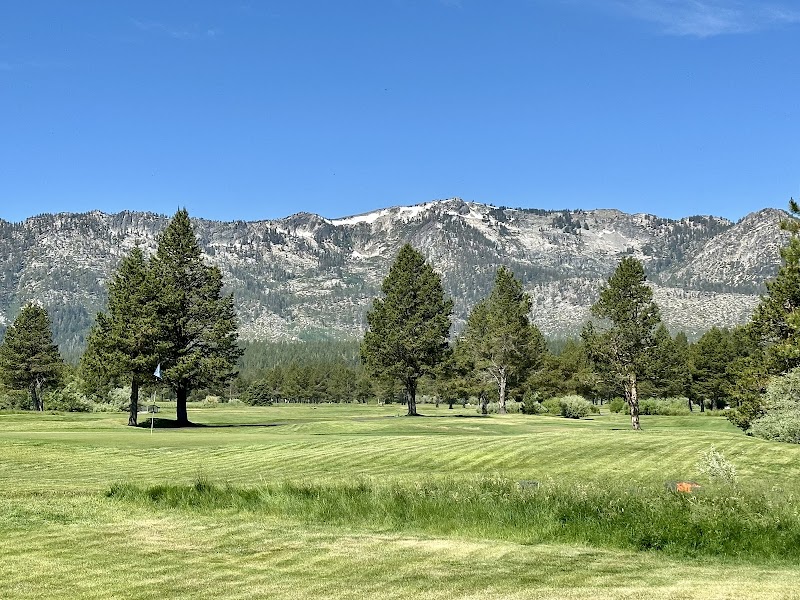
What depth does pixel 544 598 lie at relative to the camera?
32.5 ft

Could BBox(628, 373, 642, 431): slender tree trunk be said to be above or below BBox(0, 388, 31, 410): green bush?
above

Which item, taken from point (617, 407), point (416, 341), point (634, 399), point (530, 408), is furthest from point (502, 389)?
point (634, 399)

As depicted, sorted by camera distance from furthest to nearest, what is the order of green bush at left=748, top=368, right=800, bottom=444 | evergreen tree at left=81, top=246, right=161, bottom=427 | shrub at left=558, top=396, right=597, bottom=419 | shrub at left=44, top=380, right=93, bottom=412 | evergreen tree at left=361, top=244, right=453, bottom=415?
1. shrub at left=558, top=396, right=597, bottom=419
2. shrub at left=44, top=380, right=93, bottom=412
3. evergreen tree at left=361, top=244, right=453, bottom=415
4. evergreen tree at left=81, top=246, right=161, bottom=427
5. green bush at left=748, top=368, right=800, bottom=444

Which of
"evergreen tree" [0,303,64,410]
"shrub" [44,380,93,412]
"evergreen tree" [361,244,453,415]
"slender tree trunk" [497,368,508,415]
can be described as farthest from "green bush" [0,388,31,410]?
"slender tree trunk" [497,368,508,415]

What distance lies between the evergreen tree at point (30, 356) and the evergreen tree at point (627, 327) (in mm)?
67735

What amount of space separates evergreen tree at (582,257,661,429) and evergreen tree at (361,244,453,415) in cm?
2042

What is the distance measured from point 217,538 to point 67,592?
4.17 m

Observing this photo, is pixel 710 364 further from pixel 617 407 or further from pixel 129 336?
pixel 129 336

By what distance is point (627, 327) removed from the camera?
190 ft

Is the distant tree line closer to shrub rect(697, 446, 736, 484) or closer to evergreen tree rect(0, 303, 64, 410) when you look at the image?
evergreen tree rect(0, 303, 64, 410)

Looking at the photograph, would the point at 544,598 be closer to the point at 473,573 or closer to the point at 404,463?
the point at 473,573

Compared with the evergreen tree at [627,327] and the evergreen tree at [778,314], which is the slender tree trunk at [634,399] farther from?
the evergreen tree at [778,314]

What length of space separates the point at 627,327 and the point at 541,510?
4432 cm

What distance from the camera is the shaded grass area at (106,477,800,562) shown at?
46.0ft
